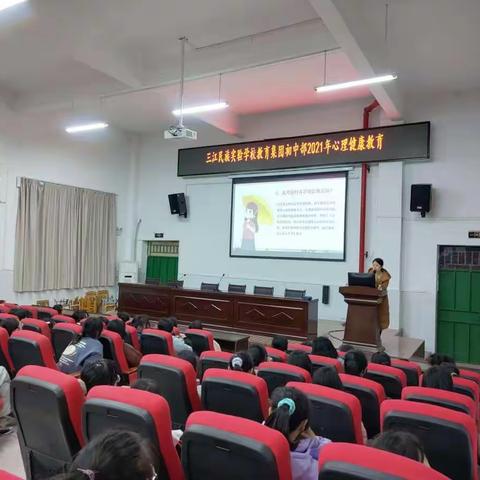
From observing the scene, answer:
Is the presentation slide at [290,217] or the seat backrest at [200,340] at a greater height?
the presentation slide at [290,217]

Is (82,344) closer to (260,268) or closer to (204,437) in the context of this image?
(204,437)

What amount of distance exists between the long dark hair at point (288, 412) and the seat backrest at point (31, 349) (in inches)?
72.9

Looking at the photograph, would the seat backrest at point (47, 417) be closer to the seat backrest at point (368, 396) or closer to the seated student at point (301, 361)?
the seat backrest at point (368, 396)

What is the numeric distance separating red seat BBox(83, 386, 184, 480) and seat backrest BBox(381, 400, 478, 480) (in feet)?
2.88

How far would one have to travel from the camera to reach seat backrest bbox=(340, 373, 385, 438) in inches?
88.5

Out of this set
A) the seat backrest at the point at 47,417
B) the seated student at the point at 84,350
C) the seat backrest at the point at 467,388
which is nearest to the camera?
the seat backrest at the point at 47,417

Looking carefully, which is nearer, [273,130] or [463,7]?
[463,7]

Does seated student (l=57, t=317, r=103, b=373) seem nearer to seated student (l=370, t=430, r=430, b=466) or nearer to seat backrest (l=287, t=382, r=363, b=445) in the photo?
seat backrest (l=287, t=382, r=363, b=445)

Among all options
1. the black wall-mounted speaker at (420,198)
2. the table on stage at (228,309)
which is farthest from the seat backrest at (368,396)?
the black wall-mounted speaker at (420,198)

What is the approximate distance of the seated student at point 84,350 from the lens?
119 inches

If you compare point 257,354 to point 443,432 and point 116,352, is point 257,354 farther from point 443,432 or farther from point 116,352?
point 443,432

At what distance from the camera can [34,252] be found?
28.0 ft

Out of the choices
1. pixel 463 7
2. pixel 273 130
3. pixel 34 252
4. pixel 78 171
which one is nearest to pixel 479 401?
pixel 463 7

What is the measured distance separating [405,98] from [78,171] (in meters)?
7.04
